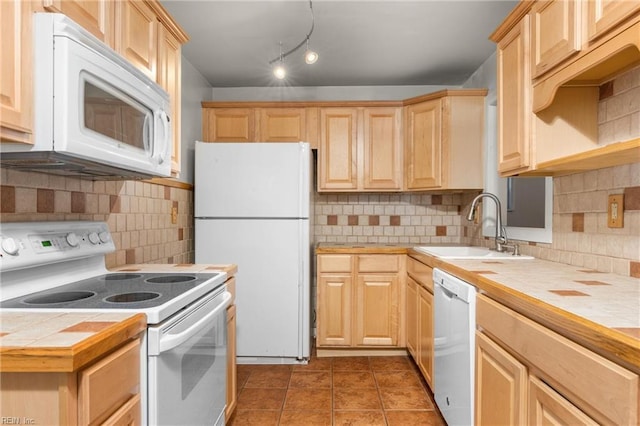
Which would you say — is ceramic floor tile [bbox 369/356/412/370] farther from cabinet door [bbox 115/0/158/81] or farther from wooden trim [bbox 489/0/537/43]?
cabinet door [bbox 115/0/158/81]

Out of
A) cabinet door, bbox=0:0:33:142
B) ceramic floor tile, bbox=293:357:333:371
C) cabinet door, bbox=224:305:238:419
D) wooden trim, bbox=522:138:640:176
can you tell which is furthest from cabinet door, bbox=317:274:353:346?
cabinet door, bbox=0:0:33:142

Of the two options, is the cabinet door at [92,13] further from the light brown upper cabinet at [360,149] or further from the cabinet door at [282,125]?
the light brown upper cabinet at [360,149]

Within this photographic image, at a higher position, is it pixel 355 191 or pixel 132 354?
pixel 355 191

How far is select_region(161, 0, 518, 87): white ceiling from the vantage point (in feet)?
7.10

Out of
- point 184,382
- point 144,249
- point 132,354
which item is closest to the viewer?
point 132,354

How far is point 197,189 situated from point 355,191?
1.32m

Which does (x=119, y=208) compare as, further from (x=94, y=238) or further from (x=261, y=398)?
(x=261, y=398)

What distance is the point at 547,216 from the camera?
2033 millimetres

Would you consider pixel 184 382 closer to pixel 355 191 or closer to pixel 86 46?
pixel 86 46

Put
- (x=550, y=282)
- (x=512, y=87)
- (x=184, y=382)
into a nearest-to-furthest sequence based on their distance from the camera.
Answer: (x=184, y=382), (x=550, y=282), (x=512, y=87)

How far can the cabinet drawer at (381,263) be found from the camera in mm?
2904

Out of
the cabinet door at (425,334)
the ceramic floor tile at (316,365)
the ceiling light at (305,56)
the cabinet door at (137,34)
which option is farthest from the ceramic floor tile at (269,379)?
the ceiling light at (305,56)

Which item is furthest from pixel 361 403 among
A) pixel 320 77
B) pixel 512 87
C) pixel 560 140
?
pixel 320 77

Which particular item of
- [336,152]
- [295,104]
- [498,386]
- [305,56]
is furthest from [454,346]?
[295,104]
